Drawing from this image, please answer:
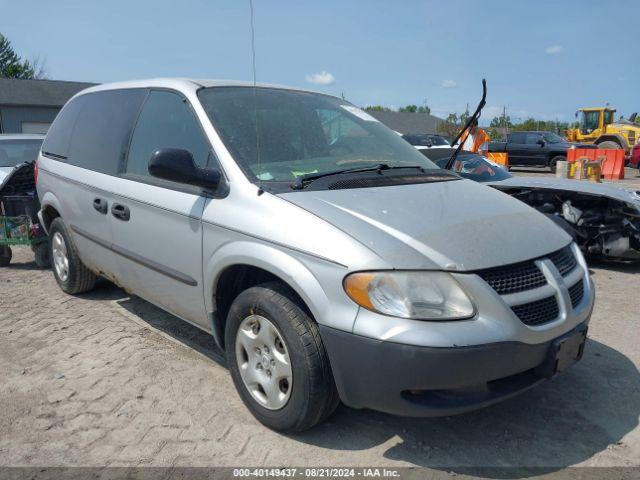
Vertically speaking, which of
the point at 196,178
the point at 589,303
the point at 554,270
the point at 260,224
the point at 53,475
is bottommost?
the point at 53,475

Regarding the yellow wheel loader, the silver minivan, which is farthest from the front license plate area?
the yellow wheel loader

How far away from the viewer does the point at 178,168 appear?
9.37 feet

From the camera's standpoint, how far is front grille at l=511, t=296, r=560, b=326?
2.46m

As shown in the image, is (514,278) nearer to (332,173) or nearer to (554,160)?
(332,173)

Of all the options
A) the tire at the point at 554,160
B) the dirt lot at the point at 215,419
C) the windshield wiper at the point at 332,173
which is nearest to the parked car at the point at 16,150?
the dirt lot at the point at 215,419

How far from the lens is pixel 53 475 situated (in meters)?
2.56

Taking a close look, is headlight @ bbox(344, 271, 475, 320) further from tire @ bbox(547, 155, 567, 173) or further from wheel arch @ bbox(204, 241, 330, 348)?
tire @ bbox(547, 155, 567, 173)

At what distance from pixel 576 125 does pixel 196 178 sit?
29317 mm

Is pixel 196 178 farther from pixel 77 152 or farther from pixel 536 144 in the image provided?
pixel 536 144

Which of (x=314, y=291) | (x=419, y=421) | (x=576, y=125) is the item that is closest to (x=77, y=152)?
(x=314, y=291)

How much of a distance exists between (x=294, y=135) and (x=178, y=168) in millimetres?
853

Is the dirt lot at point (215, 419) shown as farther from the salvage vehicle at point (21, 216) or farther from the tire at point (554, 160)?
the tire at point (554, 160)

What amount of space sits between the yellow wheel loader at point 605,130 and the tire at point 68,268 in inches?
950

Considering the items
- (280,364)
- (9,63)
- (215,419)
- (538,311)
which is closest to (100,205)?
(215,419)
